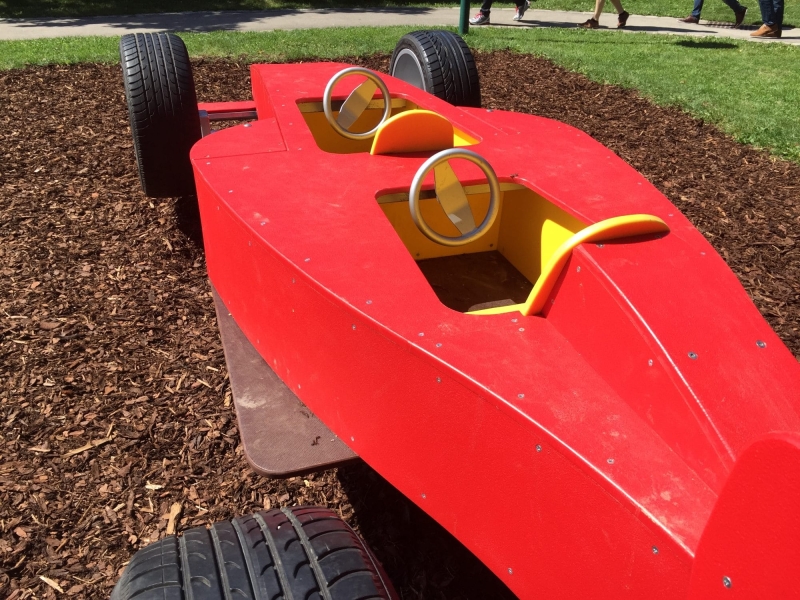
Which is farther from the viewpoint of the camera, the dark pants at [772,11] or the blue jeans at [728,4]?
the blue jeans at [728,4]

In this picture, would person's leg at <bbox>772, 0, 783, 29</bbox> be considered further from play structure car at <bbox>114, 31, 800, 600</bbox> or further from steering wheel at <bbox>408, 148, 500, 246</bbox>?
steering wheel at <bbox>408, 148, 500, 246</bbox>

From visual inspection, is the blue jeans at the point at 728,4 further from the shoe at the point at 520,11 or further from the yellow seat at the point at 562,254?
the yellow seat at the point at 562,254

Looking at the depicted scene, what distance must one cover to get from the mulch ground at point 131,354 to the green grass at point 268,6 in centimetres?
619

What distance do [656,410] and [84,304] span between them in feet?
9.11

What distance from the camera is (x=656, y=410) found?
144cm

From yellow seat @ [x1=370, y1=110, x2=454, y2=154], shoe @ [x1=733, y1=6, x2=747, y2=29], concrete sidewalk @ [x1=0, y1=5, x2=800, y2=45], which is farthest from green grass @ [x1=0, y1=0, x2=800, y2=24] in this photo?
yellow seat @ [x1=370, y1=110, x2=454, y2=154]

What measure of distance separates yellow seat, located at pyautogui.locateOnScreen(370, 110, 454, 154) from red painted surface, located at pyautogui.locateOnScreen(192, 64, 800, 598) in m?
0.25

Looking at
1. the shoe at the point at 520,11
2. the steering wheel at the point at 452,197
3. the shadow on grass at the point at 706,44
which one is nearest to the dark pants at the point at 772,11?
the shadow on grass at the point at 706,44

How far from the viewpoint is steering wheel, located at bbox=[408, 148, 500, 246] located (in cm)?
185

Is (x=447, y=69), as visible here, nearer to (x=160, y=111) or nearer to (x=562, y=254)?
(x=160, y=111)

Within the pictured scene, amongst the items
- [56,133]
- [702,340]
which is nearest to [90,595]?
[702,340]

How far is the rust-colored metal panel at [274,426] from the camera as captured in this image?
6.22ft

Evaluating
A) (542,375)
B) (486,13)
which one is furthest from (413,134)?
(486,13)

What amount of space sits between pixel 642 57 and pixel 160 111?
22.0ft
